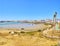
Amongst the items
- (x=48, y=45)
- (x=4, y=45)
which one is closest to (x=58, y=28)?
(x=48, y=45)

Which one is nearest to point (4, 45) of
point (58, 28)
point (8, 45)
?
point (8, 45)

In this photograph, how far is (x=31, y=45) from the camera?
17.2 meters

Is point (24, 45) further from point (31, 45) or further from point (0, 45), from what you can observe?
point (0, 45)

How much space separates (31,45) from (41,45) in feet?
3.44

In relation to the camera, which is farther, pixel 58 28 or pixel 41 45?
pixel 58 28

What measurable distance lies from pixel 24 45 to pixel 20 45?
1.38 feet

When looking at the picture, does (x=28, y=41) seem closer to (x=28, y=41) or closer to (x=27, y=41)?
(x=28, y=41)

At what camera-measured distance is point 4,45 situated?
17062mm

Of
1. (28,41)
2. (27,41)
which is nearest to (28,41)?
(28,41)

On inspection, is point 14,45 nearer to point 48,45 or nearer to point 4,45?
point 4,45

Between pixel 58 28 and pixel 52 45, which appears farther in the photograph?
pixel 58 28

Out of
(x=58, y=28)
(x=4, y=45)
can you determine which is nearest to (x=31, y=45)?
(x=4, y=45)

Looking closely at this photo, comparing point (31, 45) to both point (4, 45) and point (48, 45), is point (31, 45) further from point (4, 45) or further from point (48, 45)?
point (4, 45)

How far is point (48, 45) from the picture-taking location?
1705 cm
